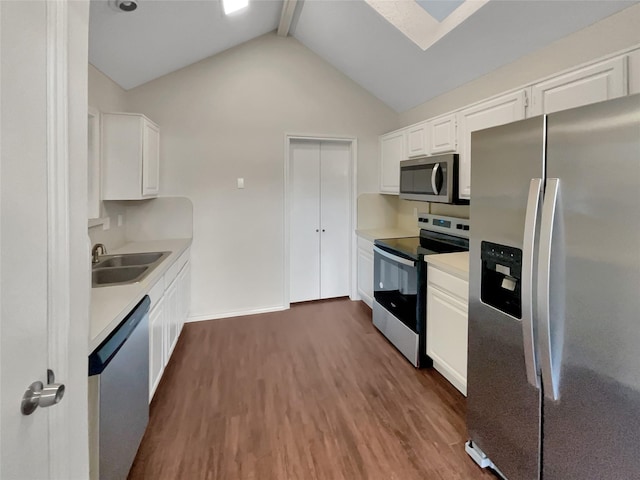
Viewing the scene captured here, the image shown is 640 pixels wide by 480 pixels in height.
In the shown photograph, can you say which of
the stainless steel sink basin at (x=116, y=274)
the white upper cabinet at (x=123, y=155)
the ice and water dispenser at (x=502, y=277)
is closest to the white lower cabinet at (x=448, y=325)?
the ice and water dispenser at (x=502, y=277)

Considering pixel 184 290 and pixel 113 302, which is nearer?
pixel 113 302

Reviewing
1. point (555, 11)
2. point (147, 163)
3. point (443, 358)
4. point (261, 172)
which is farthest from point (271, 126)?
point (443, 358)

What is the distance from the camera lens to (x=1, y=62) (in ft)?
1.97

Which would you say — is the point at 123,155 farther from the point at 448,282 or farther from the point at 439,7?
the point at 439,7

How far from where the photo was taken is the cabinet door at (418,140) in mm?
3092

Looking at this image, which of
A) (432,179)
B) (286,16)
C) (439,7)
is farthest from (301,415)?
(286,16)

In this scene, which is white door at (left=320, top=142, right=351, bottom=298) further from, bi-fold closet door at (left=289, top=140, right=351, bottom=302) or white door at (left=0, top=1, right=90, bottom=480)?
white door at (left=0, top=1, right=90, bottom=480)

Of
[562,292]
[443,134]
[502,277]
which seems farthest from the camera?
[443,134]

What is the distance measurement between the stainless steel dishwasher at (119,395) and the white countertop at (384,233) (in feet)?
7.98

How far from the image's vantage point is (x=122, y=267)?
2324mm

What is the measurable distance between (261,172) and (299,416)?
8.37ft

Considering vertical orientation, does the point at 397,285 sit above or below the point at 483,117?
below

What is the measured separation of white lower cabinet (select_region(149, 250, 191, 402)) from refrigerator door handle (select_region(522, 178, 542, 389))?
1.93m

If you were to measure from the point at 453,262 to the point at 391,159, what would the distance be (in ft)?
6.24
